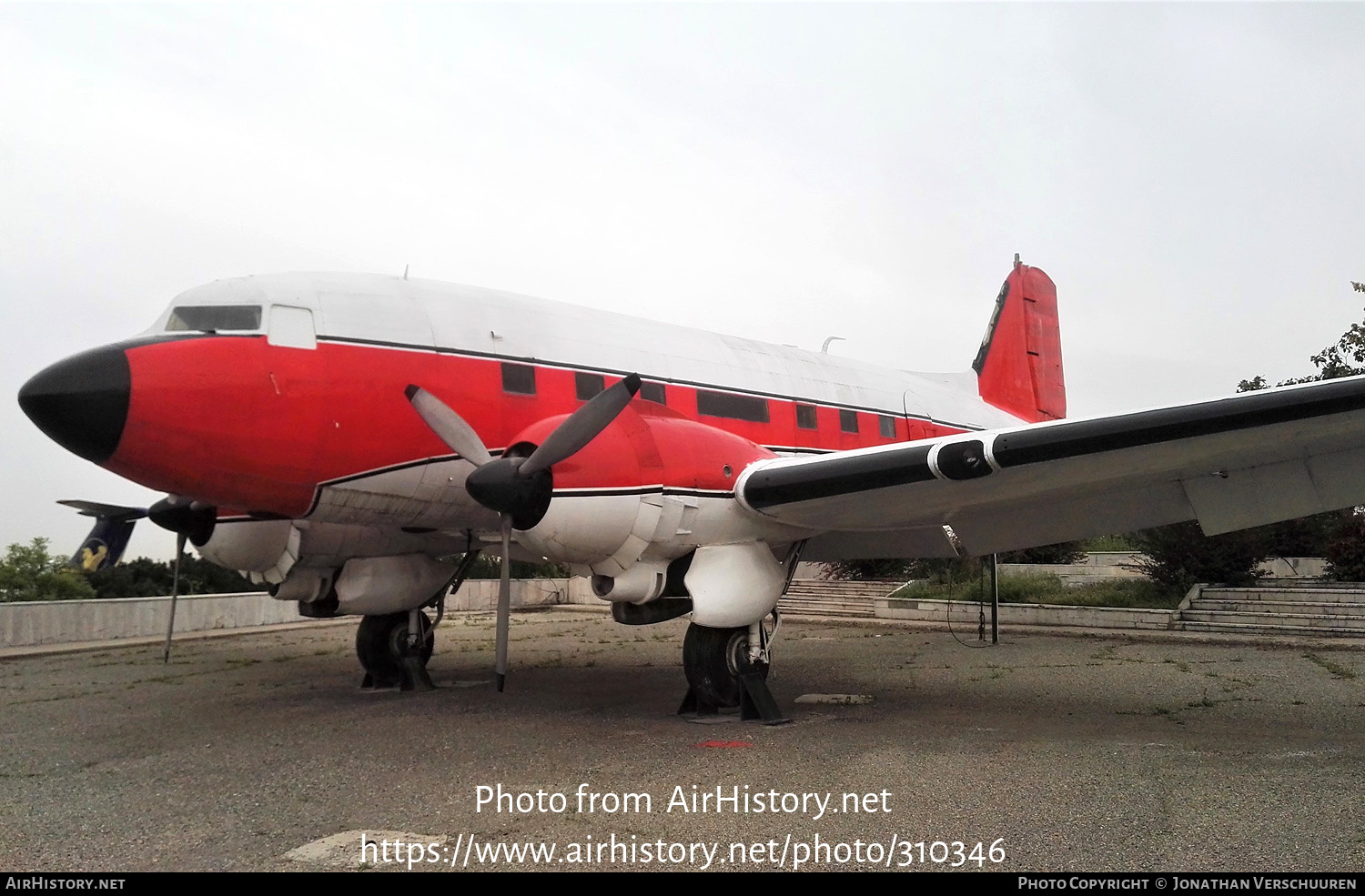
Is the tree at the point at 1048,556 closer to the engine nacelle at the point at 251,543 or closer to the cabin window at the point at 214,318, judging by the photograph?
the engine nacelle at the point at 251,543

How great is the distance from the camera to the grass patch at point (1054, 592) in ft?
64.6

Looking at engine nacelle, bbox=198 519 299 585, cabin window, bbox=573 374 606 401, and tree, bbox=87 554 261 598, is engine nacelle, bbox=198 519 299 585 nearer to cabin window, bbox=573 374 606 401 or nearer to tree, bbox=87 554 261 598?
cabin window, bbox=573 374 606 401

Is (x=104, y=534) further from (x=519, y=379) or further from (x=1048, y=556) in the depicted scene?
(x=1048, y=556)

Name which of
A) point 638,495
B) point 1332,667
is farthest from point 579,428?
point 1332,667

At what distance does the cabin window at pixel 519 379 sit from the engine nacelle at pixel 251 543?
317 cm

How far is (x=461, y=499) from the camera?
8.77 m

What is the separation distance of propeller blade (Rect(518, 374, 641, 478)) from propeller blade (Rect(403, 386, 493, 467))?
0.62 meters

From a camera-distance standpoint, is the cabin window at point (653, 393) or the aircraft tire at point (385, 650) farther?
the aircraft tire at point (385, 650)

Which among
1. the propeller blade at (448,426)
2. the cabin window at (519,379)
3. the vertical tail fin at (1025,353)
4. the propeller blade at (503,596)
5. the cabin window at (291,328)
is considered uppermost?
the vertical tail fin at (1025,353)

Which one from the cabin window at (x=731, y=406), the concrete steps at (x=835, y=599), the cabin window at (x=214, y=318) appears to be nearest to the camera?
the cabin window at (x=214, y=318)

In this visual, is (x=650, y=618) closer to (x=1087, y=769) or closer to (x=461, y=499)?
(x=461, y=499)

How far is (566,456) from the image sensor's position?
726cm

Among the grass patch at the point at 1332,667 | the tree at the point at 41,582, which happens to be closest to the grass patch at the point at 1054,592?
the grass patch at the point at 1332,667

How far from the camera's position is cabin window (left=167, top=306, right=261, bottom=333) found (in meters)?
7.42
